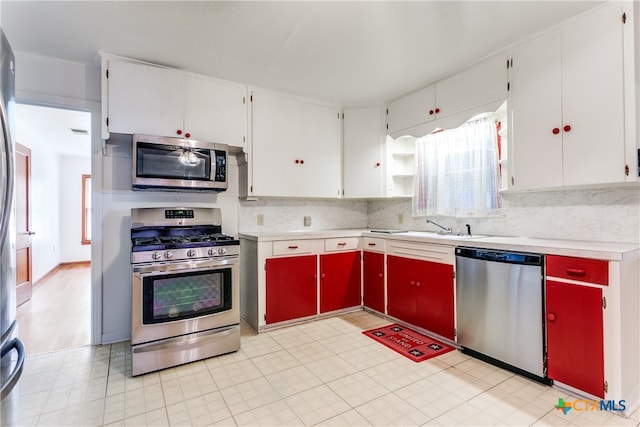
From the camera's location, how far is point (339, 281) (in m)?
3.37

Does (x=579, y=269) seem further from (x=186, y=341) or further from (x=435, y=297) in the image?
(x=186, y=341)

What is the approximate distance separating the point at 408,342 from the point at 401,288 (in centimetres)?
52

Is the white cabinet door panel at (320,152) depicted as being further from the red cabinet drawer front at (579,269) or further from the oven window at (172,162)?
the red cabinet drawer front at (579,269)

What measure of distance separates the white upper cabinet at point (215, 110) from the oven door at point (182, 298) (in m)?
1.23

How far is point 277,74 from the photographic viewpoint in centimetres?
294

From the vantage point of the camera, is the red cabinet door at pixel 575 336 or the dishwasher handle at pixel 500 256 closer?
the red cabinet door at pixel 575 336

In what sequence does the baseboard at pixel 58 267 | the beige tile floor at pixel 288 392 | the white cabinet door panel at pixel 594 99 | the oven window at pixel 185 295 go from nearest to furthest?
the beige tile floor at pixel 288 392 < the white cabinet door panel at pixel 594 99 < the oven window at pixel 185 295 < the baseboard at pixel 58 267

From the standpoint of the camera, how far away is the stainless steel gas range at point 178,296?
2223mm

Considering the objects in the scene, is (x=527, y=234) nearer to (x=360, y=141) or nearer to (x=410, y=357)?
(x=410, y=357)

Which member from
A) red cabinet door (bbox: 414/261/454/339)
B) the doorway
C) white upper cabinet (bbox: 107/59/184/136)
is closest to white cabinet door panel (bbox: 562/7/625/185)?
red cabinet door (bbox: 414/261/454/339)

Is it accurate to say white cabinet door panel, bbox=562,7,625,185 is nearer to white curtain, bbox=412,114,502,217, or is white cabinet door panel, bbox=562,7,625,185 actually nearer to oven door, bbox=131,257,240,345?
white curtain, bbox=412,114,502,217

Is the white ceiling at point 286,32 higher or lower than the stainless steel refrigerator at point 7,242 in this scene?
higher

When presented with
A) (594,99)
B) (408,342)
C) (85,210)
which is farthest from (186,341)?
(85,210)

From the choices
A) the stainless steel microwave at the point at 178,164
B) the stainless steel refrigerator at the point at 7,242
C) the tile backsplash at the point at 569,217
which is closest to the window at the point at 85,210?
the stainless steel microwave at the point at 178,164
